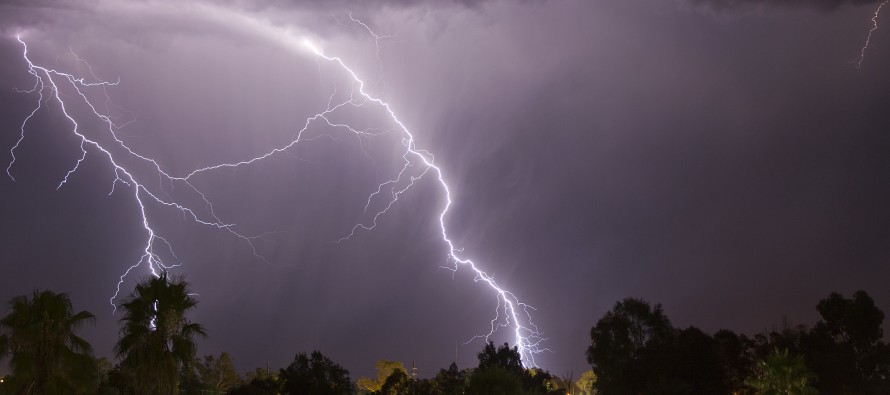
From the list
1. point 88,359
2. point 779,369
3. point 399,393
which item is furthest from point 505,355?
point 88,359

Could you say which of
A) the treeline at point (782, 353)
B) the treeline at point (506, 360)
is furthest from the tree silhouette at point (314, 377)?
the treeline at point (782, 353)

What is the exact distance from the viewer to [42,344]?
830 inches

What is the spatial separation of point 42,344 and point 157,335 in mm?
3304

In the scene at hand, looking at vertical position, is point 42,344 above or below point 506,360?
below

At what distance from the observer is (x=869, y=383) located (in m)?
45.8

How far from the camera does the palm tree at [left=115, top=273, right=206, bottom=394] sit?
20047 millimetres

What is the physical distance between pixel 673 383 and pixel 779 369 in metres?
8.20

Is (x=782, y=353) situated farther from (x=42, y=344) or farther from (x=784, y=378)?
(x=42, y=344)

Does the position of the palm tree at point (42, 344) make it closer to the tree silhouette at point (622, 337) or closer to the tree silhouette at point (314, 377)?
the tree silhouette at point (314, 377)

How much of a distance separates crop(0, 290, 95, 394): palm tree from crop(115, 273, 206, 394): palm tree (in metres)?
2.05

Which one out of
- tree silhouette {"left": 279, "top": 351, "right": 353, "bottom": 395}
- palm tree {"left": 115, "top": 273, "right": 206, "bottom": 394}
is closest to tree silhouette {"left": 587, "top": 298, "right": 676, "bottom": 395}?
tree silhouette {"left": 279, "top": 351, "right": 353, "bottom": 395}

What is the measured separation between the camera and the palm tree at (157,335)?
20.0 meters

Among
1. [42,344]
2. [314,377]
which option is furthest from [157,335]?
[314,377]

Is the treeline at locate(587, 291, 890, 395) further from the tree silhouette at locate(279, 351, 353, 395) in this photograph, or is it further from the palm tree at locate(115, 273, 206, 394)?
the palm tree at locate(115, 273, 206, 394)
